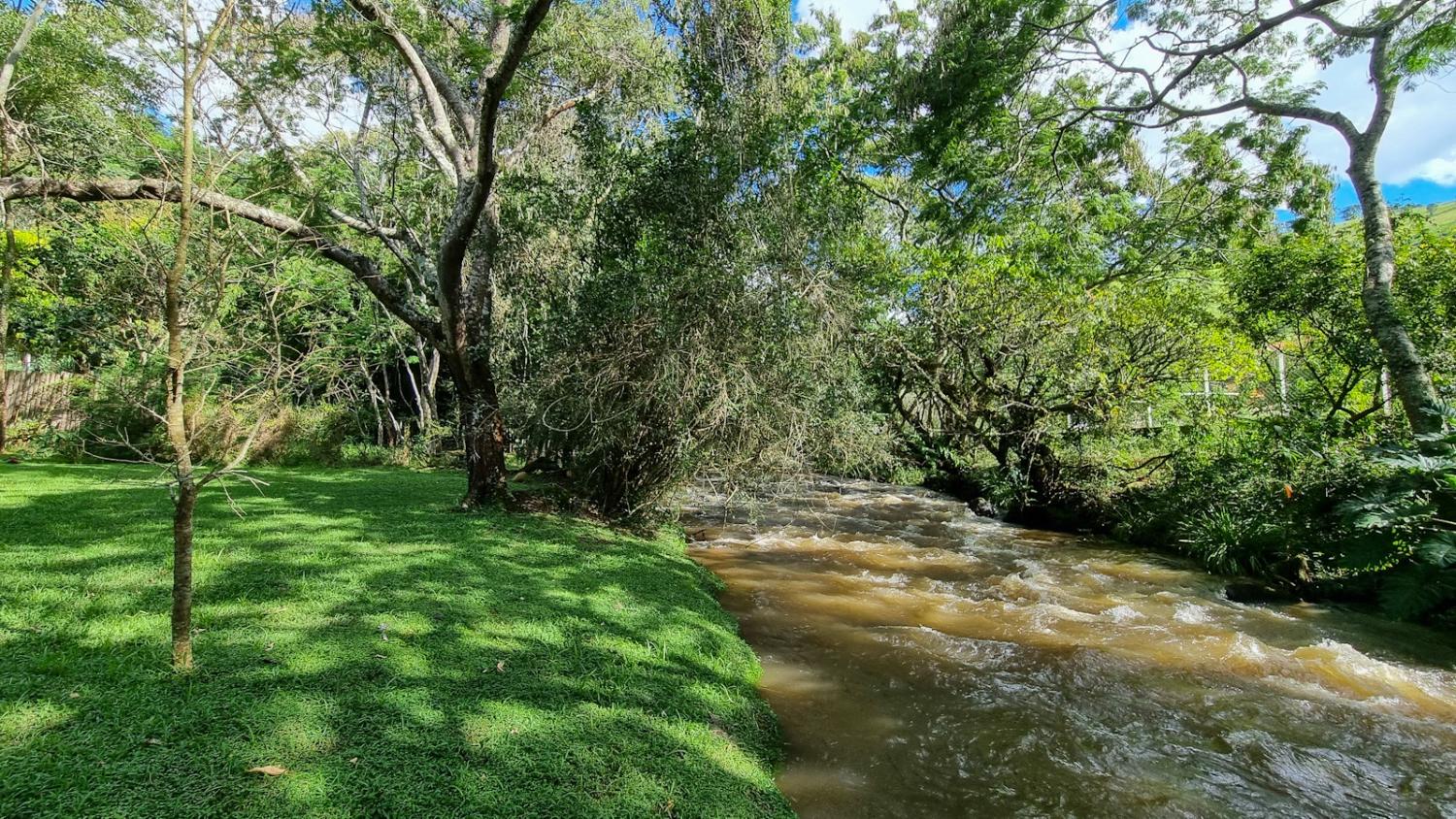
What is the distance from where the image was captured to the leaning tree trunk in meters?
5.38

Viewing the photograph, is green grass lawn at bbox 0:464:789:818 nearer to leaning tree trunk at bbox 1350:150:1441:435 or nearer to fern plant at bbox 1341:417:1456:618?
fern plant at bbox 1341:417:1456:618

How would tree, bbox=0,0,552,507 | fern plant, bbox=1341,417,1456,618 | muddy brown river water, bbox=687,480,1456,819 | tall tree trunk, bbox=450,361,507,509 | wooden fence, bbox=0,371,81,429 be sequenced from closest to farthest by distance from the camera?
muddy brown river water, bbox=687,480,1456,819 < fern plant, bbox=1341,417,1456,618 < tree, bbox=0,0,552,507 < tall tree trunk, bbox=450,361,507,509 < wooden fence, bbox=0,371,81,429

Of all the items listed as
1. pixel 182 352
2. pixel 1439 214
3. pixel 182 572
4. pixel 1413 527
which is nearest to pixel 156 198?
pixel 182 352

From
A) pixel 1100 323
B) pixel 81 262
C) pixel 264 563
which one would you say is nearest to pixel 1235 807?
pixel 264 563

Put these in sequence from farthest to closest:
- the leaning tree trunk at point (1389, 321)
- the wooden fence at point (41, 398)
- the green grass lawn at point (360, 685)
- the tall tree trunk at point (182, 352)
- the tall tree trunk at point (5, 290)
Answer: the wooden fence at point (41, 398) < the tall tree trunk at point (5, 290) < the leaning tree trunk at point (1389, 321) < the tall tree trunk at point (182, 352) < the green grass lawn at point (360, 685)

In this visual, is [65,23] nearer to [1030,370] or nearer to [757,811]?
[757,811]

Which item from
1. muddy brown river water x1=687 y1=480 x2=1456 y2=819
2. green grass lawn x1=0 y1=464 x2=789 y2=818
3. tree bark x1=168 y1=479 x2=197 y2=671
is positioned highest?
tree bark x1=168 y1=479 x2=197 y2=671

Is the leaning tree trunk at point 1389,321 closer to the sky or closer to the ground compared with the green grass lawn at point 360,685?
closer to the sky

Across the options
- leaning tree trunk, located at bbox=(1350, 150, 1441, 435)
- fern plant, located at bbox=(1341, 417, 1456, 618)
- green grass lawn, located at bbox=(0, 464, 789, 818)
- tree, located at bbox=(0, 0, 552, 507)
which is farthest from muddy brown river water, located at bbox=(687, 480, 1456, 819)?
tree, located at bbox=(0, 0, 552, 507)

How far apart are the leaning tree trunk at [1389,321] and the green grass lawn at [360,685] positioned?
21.2 feet

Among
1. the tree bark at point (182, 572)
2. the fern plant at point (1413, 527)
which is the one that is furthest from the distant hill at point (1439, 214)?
the tree bark at point (182, 572)

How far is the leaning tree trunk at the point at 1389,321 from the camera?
5383 millimetres

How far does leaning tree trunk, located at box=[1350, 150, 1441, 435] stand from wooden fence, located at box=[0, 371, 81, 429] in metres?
18.4

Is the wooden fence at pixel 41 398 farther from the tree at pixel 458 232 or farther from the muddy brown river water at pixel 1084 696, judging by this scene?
the muddy brown river water at pixel 1084 696
